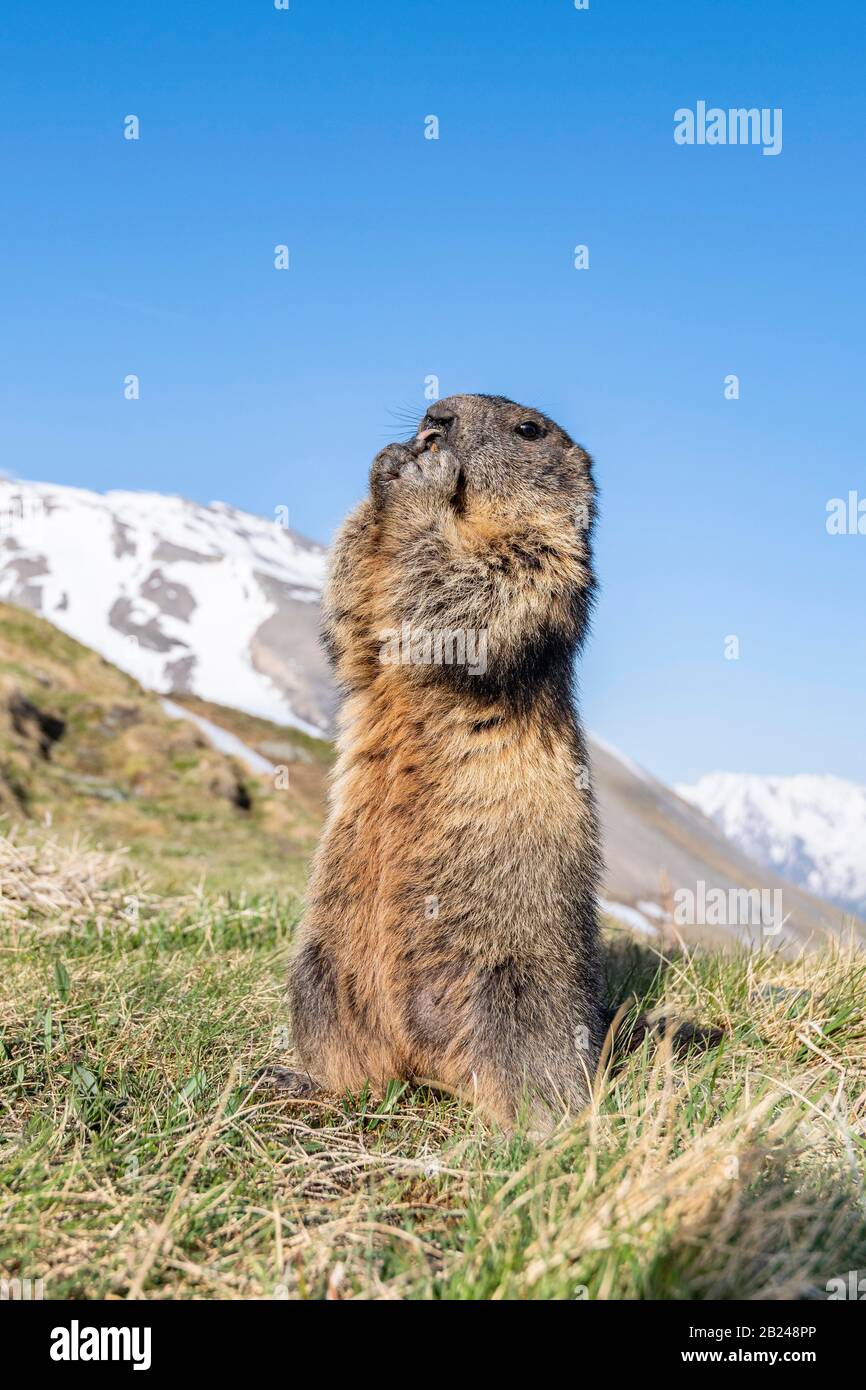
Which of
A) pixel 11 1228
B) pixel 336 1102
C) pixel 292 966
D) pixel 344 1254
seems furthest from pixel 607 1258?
pixel 292 966

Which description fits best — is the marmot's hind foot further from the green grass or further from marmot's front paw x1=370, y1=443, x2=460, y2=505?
marmot's front paw x1=370, y1=443, x2=460, y2=505

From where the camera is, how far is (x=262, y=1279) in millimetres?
2689

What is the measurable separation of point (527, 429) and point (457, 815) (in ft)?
7.00

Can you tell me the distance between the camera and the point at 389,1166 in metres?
3.58

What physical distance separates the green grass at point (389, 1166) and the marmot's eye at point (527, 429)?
9.57 feet

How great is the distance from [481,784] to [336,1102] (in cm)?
137

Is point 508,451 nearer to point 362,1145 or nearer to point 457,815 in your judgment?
point 457,815

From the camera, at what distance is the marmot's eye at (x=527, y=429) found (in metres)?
5.34

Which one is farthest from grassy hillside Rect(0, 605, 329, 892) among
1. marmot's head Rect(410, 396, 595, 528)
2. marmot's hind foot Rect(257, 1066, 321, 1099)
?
marmot's head Rect(410, 396, 595, 528)

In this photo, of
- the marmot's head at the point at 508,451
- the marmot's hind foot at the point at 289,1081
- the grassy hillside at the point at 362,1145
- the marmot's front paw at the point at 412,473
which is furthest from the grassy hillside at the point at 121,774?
the marmot's front paw at the point at 412,473

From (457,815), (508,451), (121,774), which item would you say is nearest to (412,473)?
(508,451)
